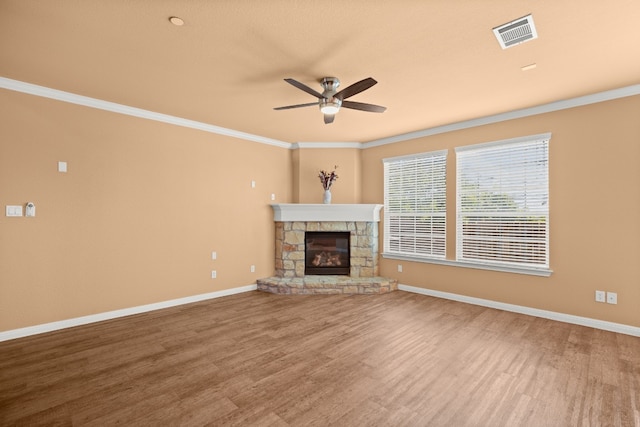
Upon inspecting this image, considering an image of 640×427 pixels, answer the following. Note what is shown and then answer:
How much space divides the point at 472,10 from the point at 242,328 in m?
3.70

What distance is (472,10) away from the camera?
2086mm

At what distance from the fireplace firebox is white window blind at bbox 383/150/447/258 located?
0.79 meters

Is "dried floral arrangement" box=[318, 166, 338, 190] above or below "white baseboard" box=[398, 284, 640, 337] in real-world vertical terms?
above

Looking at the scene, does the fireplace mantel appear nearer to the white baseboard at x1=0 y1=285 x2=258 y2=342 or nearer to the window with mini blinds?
the window with mini blinds

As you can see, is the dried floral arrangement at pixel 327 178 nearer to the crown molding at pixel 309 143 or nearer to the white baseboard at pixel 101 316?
the crown molding at pixel 309 143

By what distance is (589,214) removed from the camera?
365cm

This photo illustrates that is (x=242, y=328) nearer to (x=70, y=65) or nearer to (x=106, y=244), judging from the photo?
(x=106, y=244)

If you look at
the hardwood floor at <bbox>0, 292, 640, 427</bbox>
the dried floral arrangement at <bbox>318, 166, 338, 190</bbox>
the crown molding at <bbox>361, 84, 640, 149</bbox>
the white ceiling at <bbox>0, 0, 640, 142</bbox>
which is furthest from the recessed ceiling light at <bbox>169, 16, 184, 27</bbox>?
the crown molding at <bbox>361, 84, 640, 149</bbox>

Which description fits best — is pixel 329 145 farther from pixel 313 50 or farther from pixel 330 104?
pixel 313 50

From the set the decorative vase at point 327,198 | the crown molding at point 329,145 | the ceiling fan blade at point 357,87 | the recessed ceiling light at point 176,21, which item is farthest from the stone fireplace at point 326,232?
the recessed ceiling light at point 176,21

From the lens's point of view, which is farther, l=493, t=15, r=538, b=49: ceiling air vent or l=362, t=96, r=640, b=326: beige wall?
l=362, t=96, r=640, b=326: beige wall

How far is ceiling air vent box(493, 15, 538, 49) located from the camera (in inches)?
87.0

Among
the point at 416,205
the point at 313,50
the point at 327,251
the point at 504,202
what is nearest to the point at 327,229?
the point at 327,251

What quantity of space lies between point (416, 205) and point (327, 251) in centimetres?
186
